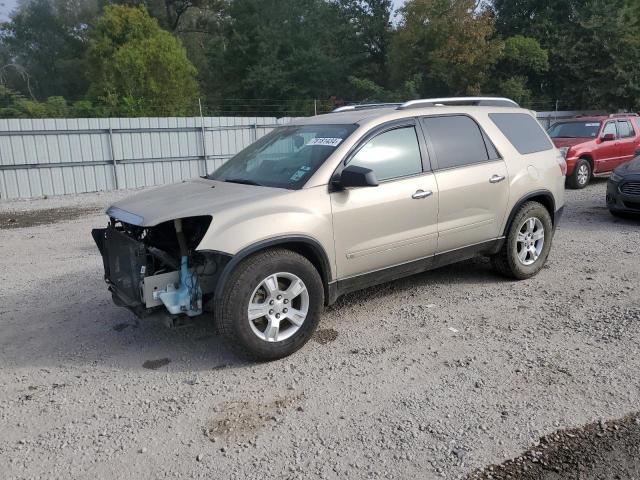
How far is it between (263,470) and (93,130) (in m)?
13.1

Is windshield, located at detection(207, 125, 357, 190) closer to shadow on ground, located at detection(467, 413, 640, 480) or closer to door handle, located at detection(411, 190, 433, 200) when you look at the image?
door handle, located at detection(411, 190, 433, 200)

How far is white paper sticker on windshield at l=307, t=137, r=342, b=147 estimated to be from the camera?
4.44 meters

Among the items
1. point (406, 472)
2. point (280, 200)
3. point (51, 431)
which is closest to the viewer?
point (406, 472)

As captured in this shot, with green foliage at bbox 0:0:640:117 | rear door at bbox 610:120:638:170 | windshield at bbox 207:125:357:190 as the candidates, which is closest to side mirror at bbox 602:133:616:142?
rear door at bbox 610:120:638:170

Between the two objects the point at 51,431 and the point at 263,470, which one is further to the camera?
the point at 51,431

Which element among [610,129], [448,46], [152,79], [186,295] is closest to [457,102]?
[186,295]

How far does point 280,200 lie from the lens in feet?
13.3

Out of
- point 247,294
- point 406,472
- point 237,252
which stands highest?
point 237,252

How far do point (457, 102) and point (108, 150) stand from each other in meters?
11.4

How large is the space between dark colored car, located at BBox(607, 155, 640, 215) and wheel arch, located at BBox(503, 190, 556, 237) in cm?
324

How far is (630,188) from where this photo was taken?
8.33 metres

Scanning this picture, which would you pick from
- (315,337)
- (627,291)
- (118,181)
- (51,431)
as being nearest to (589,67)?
(118,181)

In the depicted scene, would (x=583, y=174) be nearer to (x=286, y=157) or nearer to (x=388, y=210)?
(x=388, y=210)

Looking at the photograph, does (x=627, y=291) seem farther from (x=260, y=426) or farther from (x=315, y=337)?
(x=260, y=426)
